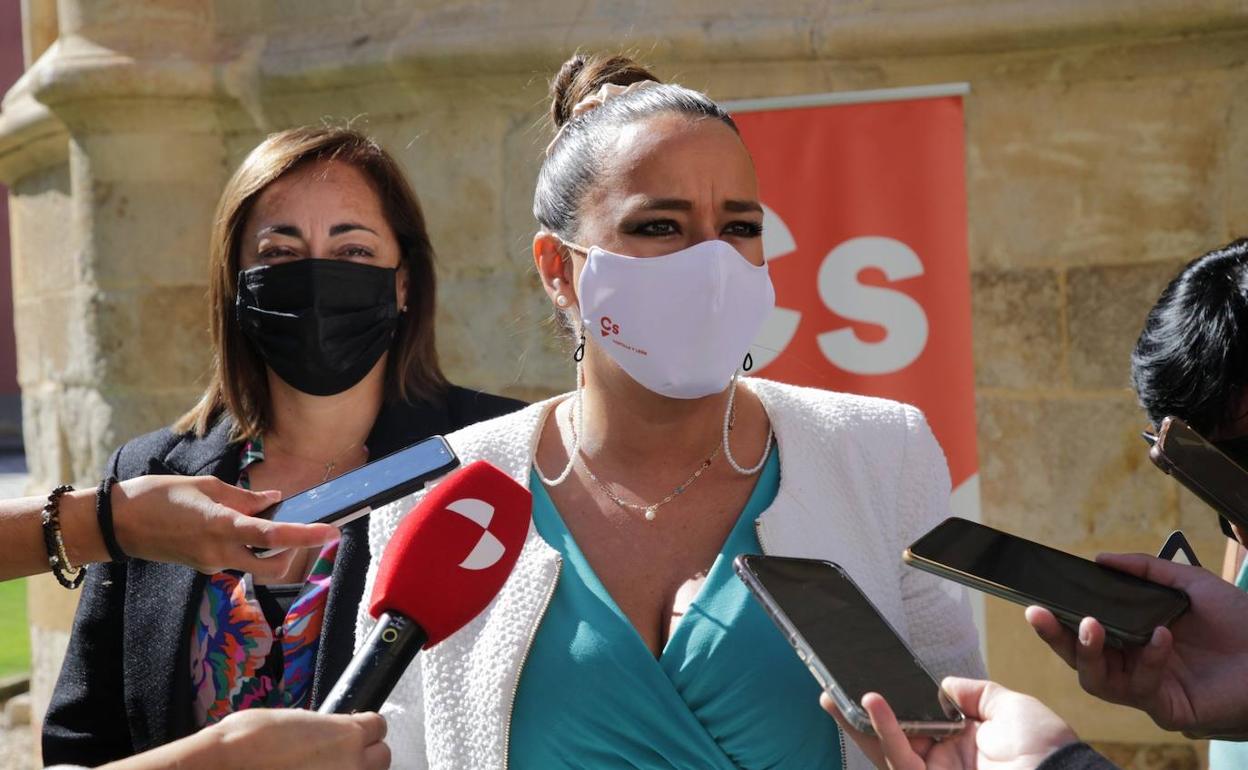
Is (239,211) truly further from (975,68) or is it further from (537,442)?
(975,68)

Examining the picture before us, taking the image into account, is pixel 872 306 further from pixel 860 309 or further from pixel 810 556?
pixel 810 556

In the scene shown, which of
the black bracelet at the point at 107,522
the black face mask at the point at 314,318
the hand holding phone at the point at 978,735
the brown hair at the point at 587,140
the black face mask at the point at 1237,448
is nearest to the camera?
the hand holding phone at the point at 978,735

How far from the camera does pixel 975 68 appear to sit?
4.15 m

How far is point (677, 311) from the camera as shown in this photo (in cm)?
219

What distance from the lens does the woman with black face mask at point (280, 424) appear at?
253 cm

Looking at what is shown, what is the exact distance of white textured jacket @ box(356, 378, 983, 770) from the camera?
2061mm

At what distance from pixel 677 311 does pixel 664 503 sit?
0.31m

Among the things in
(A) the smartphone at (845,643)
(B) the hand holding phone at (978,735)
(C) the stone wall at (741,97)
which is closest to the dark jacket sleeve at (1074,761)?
(B) the hand holding phone at (978,735)

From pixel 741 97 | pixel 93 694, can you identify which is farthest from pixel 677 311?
pixel 741 97

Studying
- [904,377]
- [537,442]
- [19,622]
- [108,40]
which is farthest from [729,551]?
[19,622]

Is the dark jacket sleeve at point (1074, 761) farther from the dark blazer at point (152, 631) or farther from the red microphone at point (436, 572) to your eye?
the dark blazer at point (152, 631)

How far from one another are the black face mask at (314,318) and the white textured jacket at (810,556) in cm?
63

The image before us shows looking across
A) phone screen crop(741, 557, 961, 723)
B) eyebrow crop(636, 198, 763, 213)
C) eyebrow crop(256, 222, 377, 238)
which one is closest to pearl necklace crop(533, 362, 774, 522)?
eyebrow crop(636, 198, 763, 213)

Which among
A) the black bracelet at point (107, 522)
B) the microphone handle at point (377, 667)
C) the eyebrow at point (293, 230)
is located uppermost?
the eyebrow at point (293, 230)
